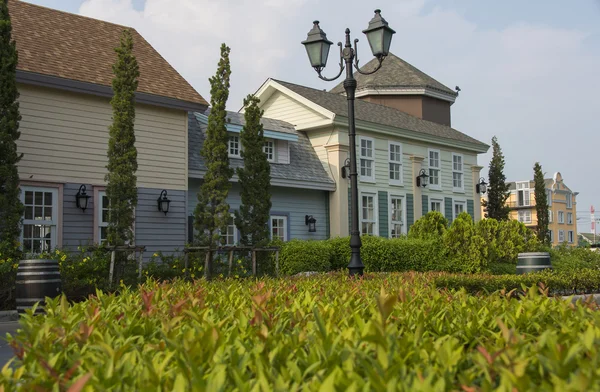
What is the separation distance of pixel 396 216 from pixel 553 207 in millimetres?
70513

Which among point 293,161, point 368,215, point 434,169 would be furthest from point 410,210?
point 293,161

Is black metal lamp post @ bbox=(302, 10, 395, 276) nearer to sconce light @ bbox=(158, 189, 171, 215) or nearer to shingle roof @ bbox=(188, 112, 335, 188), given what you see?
sconce light @ bbox=(158, 189, 171, 215)

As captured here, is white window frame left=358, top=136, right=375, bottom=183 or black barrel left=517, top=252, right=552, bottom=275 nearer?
black barrel left=517, top=252, right=552, bottom=275

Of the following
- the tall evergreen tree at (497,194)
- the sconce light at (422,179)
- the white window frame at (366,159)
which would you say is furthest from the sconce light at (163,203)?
the tall evergreen tree at (497,194)

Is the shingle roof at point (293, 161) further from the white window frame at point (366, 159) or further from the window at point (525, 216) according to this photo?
the window at point (525, 216)

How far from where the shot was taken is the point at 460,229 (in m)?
21.2

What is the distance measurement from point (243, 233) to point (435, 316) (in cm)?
1476

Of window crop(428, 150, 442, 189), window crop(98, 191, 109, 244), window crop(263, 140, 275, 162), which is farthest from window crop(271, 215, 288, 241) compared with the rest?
window crop(428, 150, 442, 189)

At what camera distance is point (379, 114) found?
90.9 feet

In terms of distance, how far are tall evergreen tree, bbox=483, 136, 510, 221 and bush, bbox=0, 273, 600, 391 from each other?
3094cm

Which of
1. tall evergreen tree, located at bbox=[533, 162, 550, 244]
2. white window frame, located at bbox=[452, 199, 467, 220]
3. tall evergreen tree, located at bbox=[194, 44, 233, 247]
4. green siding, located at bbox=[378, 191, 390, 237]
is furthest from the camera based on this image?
tall evergreen tree, located at bbox=[533, 162, 550, 244]

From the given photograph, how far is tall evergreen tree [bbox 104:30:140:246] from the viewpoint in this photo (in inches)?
580

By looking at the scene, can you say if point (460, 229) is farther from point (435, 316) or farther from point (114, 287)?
point (435, 316)

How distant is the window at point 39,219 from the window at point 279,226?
8235mm
